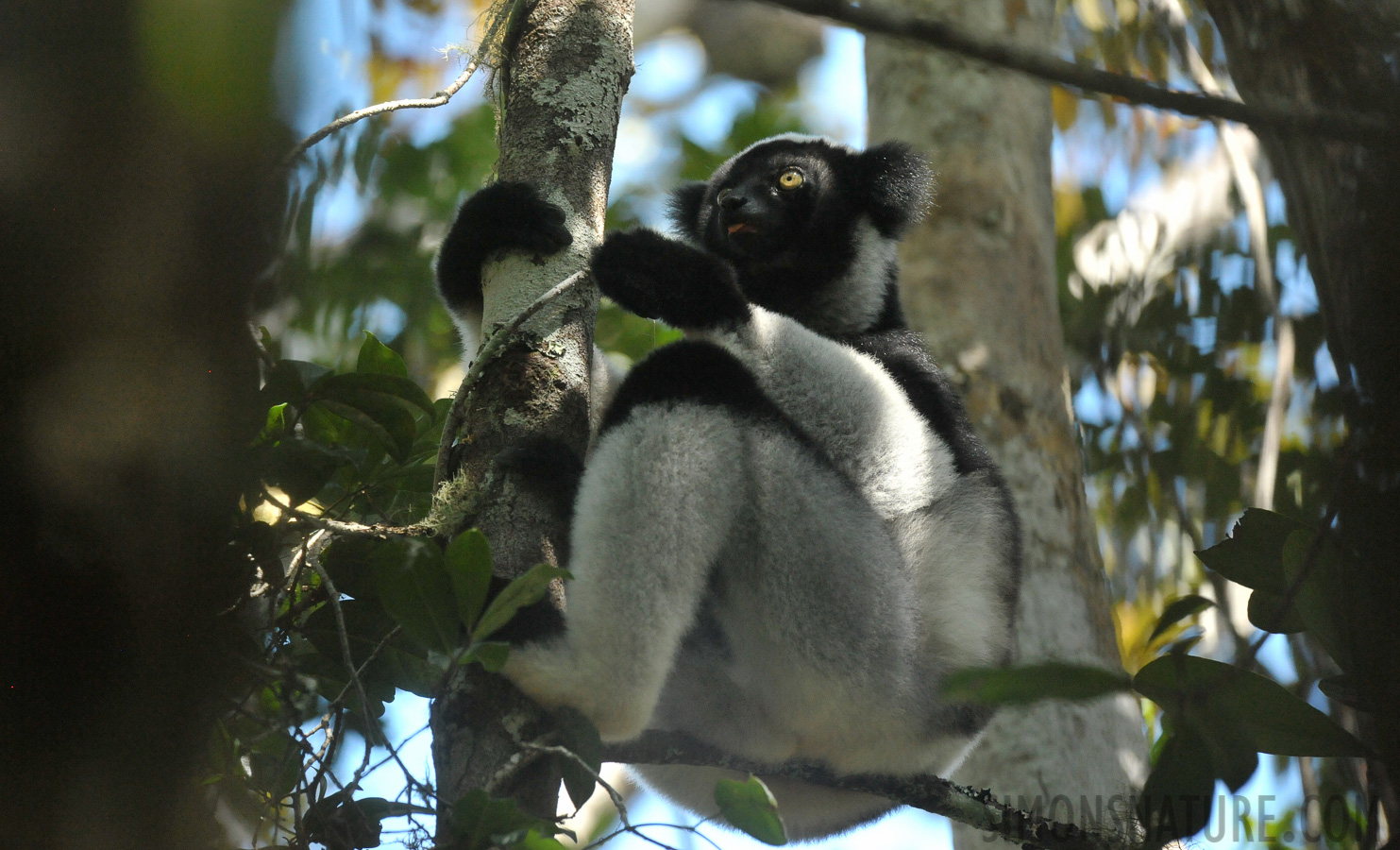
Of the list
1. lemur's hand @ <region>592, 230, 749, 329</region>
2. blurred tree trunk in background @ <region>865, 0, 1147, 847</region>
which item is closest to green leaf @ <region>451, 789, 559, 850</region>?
lemur's hand @ <region>592, 230, 749, 329</region>

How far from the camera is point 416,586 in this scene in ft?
6.09

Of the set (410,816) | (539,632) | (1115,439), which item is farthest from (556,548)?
(1115,439)

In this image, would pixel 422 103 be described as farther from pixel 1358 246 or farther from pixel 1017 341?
pixel 1017 341

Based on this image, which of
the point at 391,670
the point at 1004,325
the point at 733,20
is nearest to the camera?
the point at 391,670

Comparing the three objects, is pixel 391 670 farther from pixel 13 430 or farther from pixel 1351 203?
pixel 1351 203

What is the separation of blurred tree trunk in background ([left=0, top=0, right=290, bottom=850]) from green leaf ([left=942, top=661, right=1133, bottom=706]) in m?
0.83

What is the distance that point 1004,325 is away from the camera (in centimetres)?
587

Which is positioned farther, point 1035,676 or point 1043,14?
point 1043,14

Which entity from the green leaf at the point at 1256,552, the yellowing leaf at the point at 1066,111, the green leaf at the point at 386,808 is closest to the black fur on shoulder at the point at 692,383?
the green leaf at the point at 386,808

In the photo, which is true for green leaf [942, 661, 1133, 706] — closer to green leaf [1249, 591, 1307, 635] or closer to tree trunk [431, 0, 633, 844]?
green leaf [1249, 591, 1307, 635]

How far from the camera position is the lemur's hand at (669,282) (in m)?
2.75

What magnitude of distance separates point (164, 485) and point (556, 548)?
128cm

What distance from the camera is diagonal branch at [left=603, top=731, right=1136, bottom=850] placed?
2.48 metres

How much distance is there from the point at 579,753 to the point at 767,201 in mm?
2604
